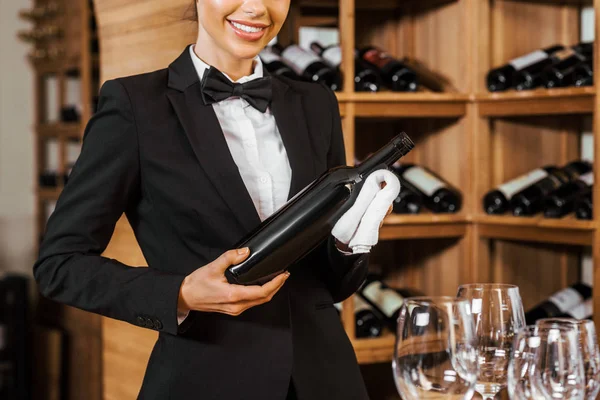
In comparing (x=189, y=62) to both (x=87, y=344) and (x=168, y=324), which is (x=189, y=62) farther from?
(x=87, y=344)

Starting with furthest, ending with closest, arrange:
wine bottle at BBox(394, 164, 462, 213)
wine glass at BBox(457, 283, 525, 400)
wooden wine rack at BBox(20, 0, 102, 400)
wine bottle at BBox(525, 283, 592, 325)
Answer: wooden wine rack at BBox(20, 0, 102, 400) → wine bottle at BBox(394, 164, 462, 213) → wine bottle at BBox(525, 283, 592, 325) → wine glass at BBox(457, 283, 525, 400)

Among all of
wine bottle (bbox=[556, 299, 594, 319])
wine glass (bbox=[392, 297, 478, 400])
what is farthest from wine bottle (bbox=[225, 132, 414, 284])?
wine bottle (bbox=[556, 299, 594, 319])

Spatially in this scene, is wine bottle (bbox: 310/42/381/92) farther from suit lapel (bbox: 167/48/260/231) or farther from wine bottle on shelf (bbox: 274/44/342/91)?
suit lapel (bbox: 167/48/260/231)

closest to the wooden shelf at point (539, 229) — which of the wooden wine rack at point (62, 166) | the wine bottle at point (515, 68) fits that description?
the wine bottle at point (515, 68)

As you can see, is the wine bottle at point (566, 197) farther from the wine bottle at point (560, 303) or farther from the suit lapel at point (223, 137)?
the suit lapel at point (223, 137)

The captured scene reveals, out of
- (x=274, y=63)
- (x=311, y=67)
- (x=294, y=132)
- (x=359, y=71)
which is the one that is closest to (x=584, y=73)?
(x=359, y=71)

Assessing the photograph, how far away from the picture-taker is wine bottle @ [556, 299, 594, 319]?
8.54 feet

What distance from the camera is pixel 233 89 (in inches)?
53.2

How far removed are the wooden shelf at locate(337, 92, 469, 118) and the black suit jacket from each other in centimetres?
127

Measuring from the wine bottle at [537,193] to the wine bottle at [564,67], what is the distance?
0.95 feet

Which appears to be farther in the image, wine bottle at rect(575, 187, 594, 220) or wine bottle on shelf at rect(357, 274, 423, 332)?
wine bottle on shelf at rect(357, 274, 423, 332)

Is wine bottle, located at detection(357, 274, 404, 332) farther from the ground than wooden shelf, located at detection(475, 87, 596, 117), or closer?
closer

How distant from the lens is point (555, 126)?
9.54 ft

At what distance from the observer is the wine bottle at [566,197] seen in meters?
2.52
